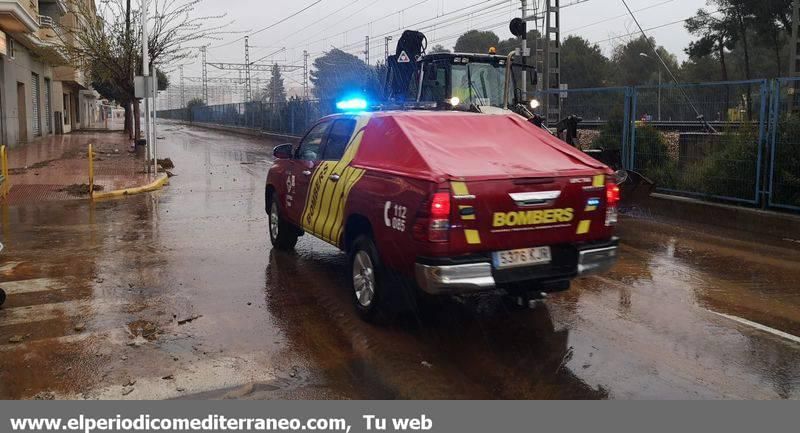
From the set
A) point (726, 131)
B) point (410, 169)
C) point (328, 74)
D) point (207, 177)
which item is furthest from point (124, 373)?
point (328, 74)

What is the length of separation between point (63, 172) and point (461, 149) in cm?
1562

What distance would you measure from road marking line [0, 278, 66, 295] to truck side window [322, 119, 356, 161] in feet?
9.94

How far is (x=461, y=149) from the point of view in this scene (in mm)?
5754

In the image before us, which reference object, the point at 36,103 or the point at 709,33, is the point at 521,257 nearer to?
the point at 36,103

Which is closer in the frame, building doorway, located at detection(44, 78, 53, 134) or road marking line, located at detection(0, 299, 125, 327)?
road marking line, located at detection(0, 299, 125, 327)

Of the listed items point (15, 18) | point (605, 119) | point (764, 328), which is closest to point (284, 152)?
point (764, 328)

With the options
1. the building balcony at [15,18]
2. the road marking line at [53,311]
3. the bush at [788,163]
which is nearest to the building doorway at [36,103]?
the building balcony at [15,18]

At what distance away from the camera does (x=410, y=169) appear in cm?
538

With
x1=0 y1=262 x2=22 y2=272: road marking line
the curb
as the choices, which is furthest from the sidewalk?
x1=0 y1=262 x2=22 y2=272: road marking line

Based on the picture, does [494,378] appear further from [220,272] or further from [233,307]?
[220,272]

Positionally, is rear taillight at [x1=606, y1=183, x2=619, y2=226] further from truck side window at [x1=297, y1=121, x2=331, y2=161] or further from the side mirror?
the side mirror

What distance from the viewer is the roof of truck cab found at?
17.3 ft

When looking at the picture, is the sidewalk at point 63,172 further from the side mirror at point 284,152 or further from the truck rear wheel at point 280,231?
the side mirror at point 284,152

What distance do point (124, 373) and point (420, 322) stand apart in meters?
2.37
